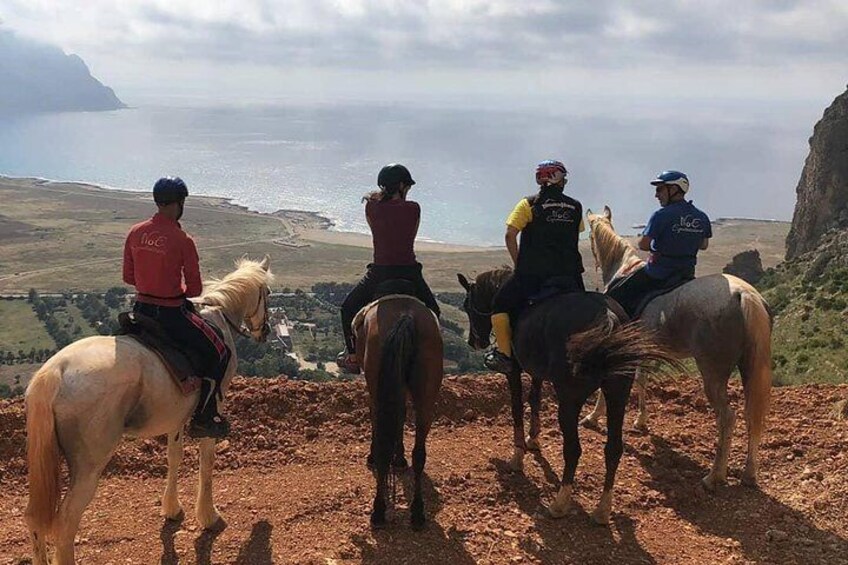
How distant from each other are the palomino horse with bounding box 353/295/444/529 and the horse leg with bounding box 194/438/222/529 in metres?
1.58

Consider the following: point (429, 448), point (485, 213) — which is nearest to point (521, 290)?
point (429, 448)

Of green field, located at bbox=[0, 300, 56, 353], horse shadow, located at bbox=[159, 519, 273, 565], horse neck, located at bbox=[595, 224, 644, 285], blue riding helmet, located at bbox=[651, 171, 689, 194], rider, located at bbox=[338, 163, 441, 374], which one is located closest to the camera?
horse shadow, located at bbox=[159, 519, 273, 565]

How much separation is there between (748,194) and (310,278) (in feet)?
368

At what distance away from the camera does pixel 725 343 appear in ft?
22.5

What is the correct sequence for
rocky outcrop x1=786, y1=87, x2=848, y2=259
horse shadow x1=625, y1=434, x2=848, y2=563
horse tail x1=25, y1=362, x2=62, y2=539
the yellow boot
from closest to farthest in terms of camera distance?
horse tail x1=25, y1=362, x2=62, y2=539
horse shadow x1=625, y1=434, x2=848, y2=563
the yellow boot
rocky outcrop x1=786, y1=87, x2=848, y2=259

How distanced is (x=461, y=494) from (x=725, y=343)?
127 inches

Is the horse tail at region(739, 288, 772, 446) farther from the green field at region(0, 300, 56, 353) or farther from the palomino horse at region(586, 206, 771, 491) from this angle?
the green field at region(0, 300, 56, 353)

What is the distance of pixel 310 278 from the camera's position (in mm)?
98438

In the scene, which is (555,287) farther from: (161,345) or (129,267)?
(129,267)

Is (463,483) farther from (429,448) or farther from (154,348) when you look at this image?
(154,348)

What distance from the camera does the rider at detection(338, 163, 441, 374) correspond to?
685 cm

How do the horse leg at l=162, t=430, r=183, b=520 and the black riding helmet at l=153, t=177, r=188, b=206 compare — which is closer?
the black riding helmet at l=153, t=177, r=188, b=206

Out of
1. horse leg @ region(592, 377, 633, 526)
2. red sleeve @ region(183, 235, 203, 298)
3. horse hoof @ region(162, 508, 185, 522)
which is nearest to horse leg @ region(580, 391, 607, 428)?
horse leg @ region(592, 377, 633, 526)

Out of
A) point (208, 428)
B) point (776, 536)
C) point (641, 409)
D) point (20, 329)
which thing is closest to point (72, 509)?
point (208, 428)
